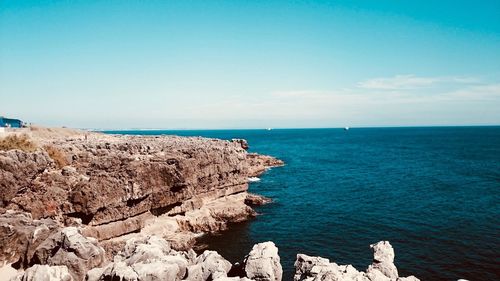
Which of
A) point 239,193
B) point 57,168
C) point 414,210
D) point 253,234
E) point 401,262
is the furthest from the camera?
point 239,193

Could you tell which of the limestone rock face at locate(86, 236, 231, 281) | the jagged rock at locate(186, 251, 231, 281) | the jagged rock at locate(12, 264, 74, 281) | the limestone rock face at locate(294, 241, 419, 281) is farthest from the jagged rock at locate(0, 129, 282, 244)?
the limestone rock face at locate(294, 241, 419, 281)

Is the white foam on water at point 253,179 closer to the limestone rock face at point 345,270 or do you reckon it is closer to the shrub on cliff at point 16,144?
the shrub on cliff at point 16,144

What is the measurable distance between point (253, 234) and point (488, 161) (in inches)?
3231

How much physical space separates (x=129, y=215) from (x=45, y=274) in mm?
19668

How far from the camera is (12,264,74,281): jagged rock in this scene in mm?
18969

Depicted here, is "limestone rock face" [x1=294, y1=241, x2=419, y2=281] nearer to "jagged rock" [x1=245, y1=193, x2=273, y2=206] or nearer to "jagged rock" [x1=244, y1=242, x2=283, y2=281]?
"jagged rock" [x1=244, y1=242, x2=283, y2=281]

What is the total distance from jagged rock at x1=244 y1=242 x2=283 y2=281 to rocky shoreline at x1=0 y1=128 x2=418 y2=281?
0.20ft

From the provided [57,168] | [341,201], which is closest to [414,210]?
[341,201]

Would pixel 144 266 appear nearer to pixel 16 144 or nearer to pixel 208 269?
pixel 208 269

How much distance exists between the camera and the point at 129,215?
38.7 m

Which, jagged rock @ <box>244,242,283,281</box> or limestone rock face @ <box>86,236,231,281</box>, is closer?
limestone rock face @ <box>86,236,231,281</box>

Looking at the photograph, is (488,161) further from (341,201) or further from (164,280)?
(164,280)

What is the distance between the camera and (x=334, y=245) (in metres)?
39.9

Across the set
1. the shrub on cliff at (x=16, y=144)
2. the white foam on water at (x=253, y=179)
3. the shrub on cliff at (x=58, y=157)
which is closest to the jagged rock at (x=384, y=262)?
the shrub on cliff at (x=58, y=157)
